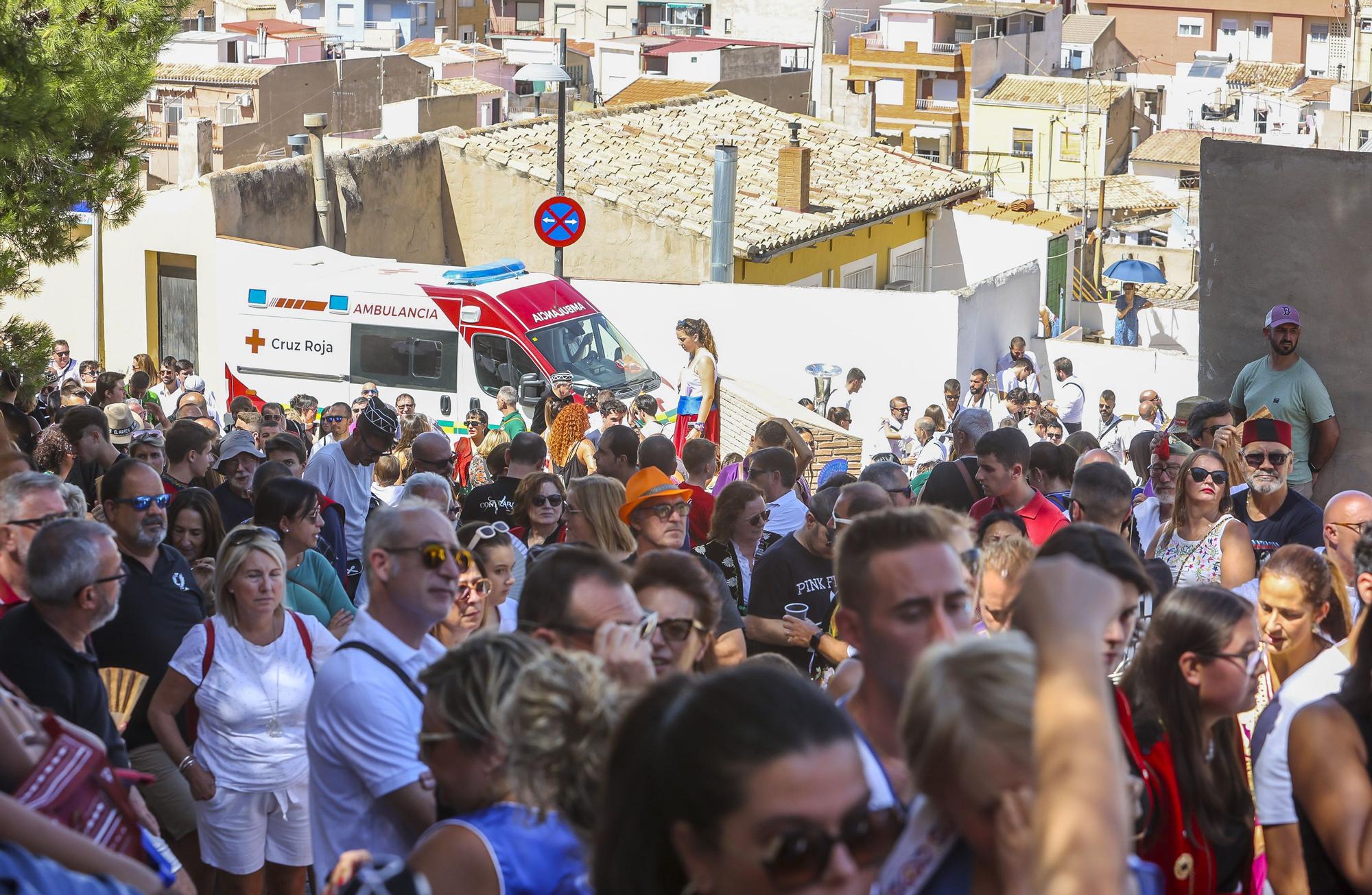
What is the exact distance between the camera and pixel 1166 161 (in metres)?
63.4

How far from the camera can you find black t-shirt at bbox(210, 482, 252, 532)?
804cm

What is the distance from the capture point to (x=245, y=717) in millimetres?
5426

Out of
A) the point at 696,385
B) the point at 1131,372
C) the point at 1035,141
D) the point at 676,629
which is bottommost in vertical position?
the point at 1131,372

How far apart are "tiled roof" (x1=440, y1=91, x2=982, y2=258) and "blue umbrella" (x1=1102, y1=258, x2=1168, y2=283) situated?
3814mm

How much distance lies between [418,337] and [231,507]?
10668 mm

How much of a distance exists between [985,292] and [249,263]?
12.2 meters

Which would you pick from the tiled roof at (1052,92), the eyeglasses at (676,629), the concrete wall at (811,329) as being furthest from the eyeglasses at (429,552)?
the tiled roof at (1052,92)

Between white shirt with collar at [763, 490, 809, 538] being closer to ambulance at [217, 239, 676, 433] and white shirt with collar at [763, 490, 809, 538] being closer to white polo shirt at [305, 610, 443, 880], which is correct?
white polo shirt at [305, 610, 443, 880]

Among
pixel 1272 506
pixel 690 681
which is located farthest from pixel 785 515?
pixel 690 681

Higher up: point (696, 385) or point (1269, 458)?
point (1269, 458)

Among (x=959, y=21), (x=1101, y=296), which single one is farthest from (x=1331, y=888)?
(x=959, y=21)

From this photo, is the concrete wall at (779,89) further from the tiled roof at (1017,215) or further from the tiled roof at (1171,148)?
the tiled roof at (1171,148)

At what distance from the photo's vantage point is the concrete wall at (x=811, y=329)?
25.1m

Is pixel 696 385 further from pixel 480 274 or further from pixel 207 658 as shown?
pixel 207 658
